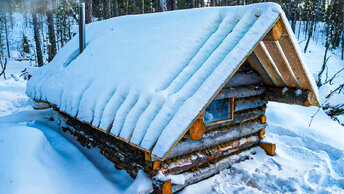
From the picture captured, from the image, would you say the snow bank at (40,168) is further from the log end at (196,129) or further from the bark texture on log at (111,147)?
the log end at (196,129)

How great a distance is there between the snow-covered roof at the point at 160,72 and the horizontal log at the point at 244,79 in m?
0.96

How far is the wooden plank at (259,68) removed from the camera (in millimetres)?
4355

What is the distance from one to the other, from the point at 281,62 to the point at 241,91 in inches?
34.2

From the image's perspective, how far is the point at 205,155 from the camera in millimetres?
4062

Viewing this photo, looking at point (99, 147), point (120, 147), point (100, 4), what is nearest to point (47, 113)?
point (99, 147)

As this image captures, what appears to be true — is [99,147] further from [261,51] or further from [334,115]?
[334,115]

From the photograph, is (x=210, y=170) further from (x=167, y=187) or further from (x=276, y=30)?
(x=276, y=30)

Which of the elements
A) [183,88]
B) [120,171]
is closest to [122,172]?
[120,171]

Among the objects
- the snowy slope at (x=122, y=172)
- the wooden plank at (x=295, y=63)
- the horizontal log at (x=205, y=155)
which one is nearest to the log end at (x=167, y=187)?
the horizontal log at (x=205, y=155)

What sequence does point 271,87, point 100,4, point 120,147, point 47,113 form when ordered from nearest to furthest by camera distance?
point 120,147 → point 271,87 → point 47,113 → point 100,4

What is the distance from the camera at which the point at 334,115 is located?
864cm

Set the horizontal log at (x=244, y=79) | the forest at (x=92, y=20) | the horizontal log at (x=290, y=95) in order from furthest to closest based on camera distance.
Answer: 1. the forest at (x=92, y=20)
2. the horizontal log at (x=290, y=95)
3. the horizontal log at (x=244, y=79)

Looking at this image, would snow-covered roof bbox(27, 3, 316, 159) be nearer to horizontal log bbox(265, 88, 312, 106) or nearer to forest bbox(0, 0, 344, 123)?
horizontal log bbox(265, 88, 312, 106)

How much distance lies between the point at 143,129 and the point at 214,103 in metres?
1.66
